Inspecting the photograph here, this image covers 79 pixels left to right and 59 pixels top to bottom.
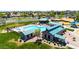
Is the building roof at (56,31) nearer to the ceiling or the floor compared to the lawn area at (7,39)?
nearer to the ceiling

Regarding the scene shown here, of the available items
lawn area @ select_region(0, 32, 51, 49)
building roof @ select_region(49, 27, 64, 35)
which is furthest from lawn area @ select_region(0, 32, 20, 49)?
building roof @ select_region(49, 27, 64, 35)

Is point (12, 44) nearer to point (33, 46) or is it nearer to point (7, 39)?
point (7, 39)

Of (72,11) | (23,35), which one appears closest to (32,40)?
(23,35)

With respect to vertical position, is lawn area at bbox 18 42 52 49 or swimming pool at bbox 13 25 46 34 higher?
swimming pool at bbox 13 25 46 34

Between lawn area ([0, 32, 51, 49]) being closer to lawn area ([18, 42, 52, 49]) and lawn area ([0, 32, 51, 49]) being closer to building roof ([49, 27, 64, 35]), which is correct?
lawn area ([18, 42, 52, 49])

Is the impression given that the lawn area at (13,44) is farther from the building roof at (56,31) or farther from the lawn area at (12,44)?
the building roof at (56,31)

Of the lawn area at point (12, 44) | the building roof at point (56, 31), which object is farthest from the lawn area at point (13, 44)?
the building roof at point (56, 31)

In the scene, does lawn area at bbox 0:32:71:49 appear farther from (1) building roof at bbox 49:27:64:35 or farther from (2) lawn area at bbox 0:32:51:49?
(1) building roof at bbox 49:27:64:35

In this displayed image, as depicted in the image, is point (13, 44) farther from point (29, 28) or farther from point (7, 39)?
point (29, 28)

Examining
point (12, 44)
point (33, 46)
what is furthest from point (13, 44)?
point (33, 46)

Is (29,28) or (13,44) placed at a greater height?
(29,28)
